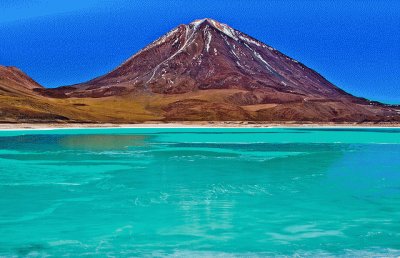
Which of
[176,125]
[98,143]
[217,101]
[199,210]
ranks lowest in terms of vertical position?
[199,210]

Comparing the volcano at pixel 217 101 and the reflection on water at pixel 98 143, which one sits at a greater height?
the volcano at pixel 217 101

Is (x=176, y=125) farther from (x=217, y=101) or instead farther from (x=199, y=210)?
(x=199, y=210)

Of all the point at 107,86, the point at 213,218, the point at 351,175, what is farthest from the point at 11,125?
the point at 107,86

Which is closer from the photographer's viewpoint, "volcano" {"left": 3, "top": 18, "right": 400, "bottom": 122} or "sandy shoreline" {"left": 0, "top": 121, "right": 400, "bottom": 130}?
"sandy shoreline" {"left": 0, "top": 121, "right": 400, "bottom": 130}

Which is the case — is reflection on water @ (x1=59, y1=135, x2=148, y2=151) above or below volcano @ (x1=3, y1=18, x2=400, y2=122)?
below

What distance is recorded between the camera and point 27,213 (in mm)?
16031

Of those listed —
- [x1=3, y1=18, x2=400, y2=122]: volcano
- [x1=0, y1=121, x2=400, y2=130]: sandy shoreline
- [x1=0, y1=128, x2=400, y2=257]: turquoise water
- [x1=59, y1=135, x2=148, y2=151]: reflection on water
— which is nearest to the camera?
[x1=0, y1=128, x2=400, y2=257]: turquoise water

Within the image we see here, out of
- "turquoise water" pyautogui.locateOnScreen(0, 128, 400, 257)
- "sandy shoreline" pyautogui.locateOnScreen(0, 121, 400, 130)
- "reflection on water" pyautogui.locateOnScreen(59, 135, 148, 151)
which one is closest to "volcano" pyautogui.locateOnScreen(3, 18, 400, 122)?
"sandy shoreline" pyautogui.locateOnScreen(0, 121, 400, 130)

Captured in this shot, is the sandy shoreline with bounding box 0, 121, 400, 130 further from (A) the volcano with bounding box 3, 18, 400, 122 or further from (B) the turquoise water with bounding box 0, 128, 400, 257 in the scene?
(B) the turquoise water with bounding box 0, 128, 400, 257

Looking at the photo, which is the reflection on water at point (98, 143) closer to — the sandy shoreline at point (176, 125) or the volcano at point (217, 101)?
the sandy shoreline at point (176, 125)

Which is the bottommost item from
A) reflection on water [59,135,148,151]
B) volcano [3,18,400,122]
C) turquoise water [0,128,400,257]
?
turquoise water [0,128,400,257]

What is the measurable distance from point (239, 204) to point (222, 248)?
5303 millimetres

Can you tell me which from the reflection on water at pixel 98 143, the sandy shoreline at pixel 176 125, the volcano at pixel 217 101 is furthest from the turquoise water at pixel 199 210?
the volcano at pixel 217 101

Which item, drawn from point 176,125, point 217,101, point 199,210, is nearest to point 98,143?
point 199,210
